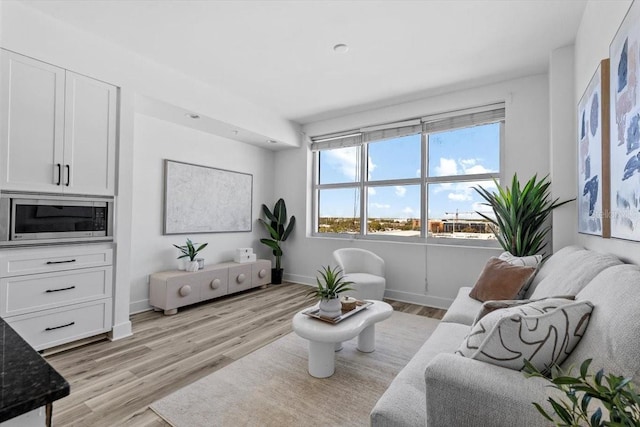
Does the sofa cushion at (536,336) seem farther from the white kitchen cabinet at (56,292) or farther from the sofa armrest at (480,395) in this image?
the white kitchen cabinet at (56,292)

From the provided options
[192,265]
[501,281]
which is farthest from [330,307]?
[192,265]

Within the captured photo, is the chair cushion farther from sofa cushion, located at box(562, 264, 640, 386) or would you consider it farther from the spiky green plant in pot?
sofa cushion, located at box(562, 264, 640, 386)

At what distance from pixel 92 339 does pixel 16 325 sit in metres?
0.59

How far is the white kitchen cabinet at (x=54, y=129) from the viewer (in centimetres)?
219

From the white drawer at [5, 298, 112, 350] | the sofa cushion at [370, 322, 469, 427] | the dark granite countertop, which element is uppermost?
the dark granite countertop

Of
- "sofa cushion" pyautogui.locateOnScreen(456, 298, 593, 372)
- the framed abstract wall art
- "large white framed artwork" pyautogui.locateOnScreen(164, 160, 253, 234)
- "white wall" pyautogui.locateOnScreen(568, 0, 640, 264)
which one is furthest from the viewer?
"large white framed artwork" pyautogui.locateOnScreen(164, 160, 253, 234)

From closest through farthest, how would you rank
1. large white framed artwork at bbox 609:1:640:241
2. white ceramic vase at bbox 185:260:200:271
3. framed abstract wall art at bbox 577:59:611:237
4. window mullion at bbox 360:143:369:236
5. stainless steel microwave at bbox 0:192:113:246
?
large white framed artwork at bbox 609:1:640:241 < framed abstract wall art at bbox 577:59:611:237 < stainless steel microwave at bbox 0:192:113:246 < white ceramic vase at bbox 185:260:200:271 < window mullion at bbox 360:143:369:236

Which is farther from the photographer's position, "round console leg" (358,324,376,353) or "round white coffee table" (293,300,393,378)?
"round console leg" (358,324,376,353)

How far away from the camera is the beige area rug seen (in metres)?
1.69

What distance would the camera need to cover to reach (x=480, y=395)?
96cm

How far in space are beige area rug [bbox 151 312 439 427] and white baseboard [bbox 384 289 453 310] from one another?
1323mm

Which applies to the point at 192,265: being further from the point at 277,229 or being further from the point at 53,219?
the point at 277,229

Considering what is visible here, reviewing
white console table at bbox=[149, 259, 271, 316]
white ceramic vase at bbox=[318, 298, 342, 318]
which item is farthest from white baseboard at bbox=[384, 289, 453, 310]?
white ceramic vase at bbox=[318, 298, 342, 318]

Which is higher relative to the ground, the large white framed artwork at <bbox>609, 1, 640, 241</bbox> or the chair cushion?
the large white framed artwork at <bbox>609, 1, 640, 241</bbox>
